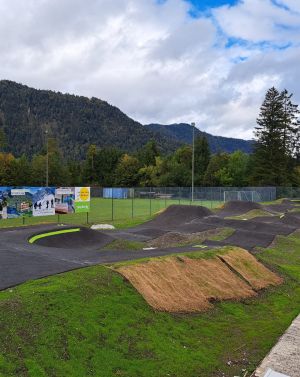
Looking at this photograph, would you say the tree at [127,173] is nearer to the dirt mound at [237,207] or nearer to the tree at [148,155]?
the tree at [148,155]

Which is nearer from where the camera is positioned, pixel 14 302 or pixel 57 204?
pixel 14 302

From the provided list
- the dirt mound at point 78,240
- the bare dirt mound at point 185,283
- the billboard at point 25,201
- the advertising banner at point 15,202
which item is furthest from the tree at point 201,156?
the bare dirt mound at point 185,283

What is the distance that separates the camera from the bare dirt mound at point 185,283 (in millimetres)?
13773

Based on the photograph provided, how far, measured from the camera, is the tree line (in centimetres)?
8444

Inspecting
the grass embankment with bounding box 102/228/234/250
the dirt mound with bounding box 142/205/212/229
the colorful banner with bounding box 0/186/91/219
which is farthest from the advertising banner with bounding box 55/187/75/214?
the grass embankment with bounding box 102/228/234/250

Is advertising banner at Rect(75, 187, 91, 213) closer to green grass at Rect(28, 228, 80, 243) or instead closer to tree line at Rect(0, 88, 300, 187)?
green grass at Rect(28, 228, 80, 243)

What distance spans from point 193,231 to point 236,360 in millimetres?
18380

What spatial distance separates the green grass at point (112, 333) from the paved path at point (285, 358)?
610 millimetres

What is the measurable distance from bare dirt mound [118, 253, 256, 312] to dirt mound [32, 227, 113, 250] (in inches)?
267

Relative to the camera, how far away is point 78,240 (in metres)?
22.8

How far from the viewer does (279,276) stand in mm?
19781

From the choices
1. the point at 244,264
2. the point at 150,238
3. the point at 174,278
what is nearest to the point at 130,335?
the point at 174,278

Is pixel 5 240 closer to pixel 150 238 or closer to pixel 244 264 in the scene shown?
pixel 150 238

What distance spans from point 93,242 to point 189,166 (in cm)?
8968
